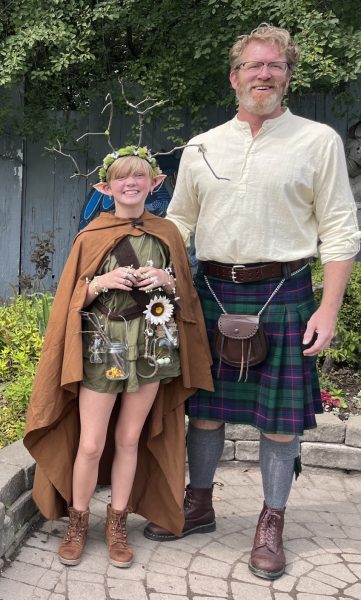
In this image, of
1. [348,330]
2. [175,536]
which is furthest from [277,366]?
[348,330]

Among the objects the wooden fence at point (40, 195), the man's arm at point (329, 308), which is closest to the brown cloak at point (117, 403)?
the man's arm at point (329, 308)

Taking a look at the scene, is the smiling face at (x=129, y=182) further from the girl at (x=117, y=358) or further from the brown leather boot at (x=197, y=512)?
the brown leather boot at (x=197, y=512)

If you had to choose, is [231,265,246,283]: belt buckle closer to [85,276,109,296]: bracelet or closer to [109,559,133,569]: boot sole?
[85,276,109,296]: bracelet

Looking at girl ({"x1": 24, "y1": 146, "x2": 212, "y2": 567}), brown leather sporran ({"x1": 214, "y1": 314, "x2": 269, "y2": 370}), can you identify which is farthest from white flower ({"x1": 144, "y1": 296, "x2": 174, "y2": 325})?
brown leather sporran ({"x1": 214, "y1": 314, "x2": 269, "y2": 370})

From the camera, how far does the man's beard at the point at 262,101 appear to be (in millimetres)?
2398

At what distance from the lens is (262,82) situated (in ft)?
7.81

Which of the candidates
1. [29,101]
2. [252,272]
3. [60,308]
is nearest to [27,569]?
[60,308]

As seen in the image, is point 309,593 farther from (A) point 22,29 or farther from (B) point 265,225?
(A) point 22,29

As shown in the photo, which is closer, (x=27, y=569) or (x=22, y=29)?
(x=27, y=569)

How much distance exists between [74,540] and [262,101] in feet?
5.97

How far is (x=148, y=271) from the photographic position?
7.48 feet

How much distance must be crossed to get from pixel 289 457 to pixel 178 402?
0.49 m

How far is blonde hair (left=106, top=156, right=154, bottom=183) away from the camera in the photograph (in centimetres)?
230

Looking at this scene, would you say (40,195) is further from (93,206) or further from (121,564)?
(121,564)
